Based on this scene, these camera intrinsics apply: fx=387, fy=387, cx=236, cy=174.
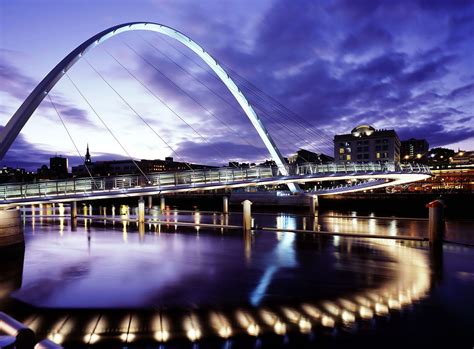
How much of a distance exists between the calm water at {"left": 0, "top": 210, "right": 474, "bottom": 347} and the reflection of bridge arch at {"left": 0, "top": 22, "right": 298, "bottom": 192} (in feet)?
22.0

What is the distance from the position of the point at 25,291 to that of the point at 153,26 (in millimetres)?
29328

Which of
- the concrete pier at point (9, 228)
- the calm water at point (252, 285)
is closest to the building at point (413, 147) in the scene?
the calm water at point (252, 285)

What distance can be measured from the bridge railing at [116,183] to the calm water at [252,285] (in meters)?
3.55

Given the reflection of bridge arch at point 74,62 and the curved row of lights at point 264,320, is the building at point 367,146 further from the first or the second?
the curved row of lights at point 264,320

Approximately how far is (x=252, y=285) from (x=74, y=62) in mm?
21231

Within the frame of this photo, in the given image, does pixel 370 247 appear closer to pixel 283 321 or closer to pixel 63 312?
pixel 283 321

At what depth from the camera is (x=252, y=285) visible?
1025cm

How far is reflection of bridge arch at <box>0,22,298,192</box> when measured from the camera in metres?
20.3

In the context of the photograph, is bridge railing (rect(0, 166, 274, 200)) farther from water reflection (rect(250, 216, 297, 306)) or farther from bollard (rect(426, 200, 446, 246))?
bollard (rect(426, 200, 446, 246))

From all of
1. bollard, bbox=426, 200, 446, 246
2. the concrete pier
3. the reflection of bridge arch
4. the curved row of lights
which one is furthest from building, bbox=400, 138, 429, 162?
the curved row of lights

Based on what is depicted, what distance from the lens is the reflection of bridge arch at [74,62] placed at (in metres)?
20.3

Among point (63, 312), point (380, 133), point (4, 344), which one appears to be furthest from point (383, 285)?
point (380, 133)

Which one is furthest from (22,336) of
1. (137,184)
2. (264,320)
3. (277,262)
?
(137,184)

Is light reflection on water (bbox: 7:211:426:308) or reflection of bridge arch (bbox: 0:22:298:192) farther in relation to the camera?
reflection of bridge arch (bbox: 0:22:298:192)
